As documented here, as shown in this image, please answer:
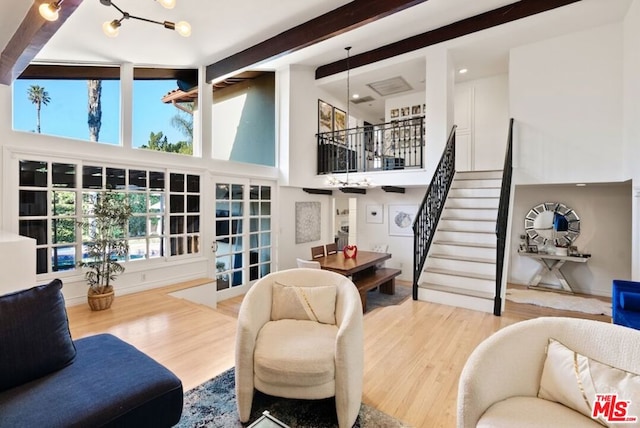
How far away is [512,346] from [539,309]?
3958 mm

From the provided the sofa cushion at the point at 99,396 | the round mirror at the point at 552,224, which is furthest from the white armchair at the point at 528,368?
the round mirror at the point at 552,224

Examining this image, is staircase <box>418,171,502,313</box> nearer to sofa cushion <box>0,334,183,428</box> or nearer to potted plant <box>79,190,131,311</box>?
sofa cushion <box>0,334,183,428</box>

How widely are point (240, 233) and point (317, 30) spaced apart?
3873 mm

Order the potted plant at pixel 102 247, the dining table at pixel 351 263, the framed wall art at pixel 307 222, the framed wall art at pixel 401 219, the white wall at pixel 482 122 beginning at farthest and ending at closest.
Answer: the framed wall art at pixel 307 222
the framed wall art at pixel 401 219
the white wall at pixel 482 122
the dining table at pixel 351 263
the potted plant at pixel 102 247

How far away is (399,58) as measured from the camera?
5.85 m

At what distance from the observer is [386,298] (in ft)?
18.9

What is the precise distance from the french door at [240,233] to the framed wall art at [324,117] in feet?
6.72

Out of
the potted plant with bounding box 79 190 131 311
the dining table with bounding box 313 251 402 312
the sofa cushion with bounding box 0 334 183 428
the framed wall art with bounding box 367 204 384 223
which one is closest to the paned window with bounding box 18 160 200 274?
the potted plant with bounding box 79 190 131 311

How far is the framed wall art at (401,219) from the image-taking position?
6977mm

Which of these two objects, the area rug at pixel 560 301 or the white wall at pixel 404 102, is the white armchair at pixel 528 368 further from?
the white wall at pixel 404 102

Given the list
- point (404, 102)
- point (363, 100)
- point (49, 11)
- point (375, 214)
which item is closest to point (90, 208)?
point (49, 11)

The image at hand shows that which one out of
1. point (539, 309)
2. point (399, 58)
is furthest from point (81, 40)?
point (539, 309)

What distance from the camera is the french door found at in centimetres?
567
